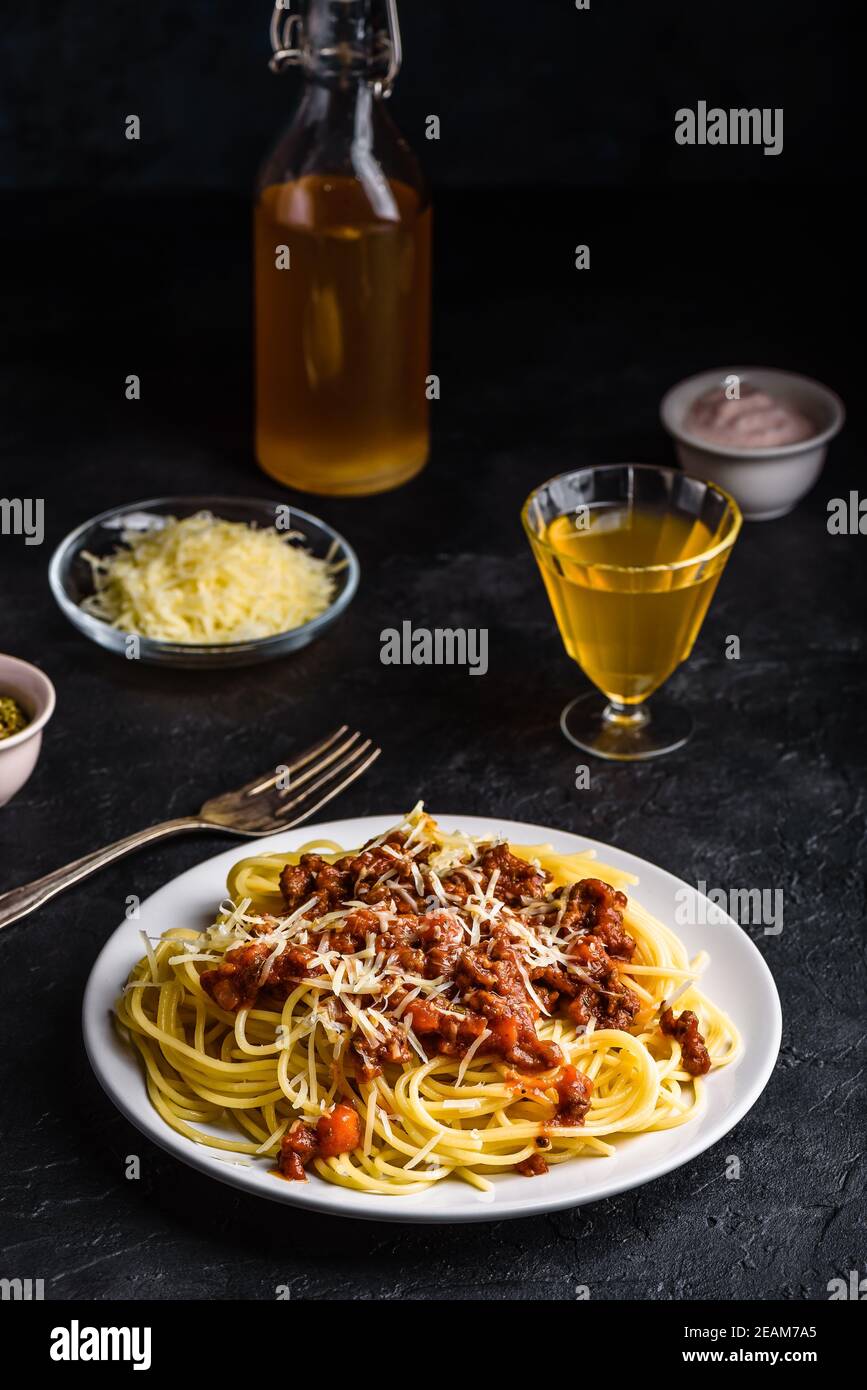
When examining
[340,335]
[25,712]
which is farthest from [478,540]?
[25,712]

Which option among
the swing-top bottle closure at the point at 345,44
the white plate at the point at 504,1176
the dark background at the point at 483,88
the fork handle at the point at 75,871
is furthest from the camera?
the dark background at the point at 483,88

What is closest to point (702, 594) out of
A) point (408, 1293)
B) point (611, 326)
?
point (408, 1293)

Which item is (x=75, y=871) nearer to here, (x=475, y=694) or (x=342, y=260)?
(x=475, y=694)

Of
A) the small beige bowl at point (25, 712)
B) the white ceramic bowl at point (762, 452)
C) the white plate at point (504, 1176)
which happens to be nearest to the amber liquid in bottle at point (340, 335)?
the white ceramic bowl at point (762, 452)

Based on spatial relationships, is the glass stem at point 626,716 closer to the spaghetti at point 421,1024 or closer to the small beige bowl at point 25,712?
the spaghetti at point 421,1024

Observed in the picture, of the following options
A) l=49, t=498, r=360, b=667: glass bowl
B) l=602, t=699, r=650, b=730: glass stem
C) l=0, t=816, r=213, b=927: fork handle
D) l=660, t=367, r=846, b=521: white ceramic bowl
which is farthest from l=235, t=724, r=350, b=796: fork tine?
l=660, t=367, r=846, b=521: white ceramic bowl

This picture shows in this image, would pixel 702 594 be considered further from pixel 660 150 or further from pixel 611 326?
pixel 660 150

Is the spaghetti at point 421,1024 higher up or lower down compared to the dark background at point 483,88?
lower down
